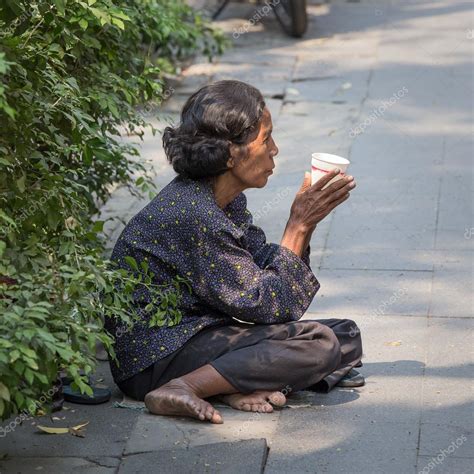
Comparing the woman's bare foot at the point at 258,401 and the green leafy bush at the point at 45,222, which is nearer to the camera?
the green leafy bush at the point at 45,222

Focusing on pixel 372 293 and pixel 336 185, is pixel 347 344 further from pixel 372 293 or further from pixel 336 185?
pixel 372 293

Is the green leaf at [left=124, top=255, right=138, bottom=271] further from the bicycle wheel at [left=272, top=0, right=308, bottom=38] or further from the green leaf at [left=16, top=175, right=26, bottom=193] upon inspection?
the bicycle wheel at [left=272, top=0, right=308, bottom=38]

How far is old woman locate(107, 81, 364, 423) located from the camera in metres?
3.88

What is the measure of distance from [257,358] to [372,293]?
1.35m

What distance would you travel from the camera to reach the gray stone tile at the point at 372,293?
4945 millimetres

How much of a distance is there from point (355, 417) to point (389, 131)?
12.1 feet

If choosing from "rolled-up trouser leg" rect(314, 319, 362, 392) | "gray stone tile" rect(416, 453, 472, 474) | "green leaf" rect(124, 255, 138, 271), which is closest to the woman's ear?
"green leaf" rect(124, 255, 138, 271)

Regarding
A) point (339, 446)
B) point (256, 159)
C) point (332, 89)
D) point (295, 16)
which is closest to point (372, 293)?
point (256, 159)

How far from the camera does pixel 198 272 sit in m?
3.90

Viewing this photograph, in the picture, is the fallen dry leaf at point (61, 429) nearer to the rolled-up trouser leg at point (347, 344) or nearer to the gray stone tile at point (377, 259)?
the rolled-up trouser leg at point (347, 344)

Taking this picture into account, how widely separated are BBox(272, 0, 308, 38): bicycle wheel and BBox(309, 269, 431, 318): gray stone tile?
443cm

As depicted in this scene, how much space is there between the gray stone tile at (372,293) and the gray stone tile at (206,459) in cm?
138

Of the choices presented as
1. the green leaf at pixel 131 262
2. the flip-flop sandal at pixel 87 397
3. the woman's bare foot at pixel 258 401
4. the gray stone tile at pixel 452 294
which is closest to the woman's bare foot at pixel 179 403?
the woman's bare foot at pixel 258 401

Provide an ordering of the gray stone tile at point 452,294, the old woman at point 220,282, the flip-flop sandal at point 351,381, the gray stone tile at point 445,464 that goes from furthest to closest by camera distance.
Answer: the gray stone tile at point 452,294
the flip-flop sandal at point 351,381
the old woman at point 220,282
the gray stone tile at point 445,464
